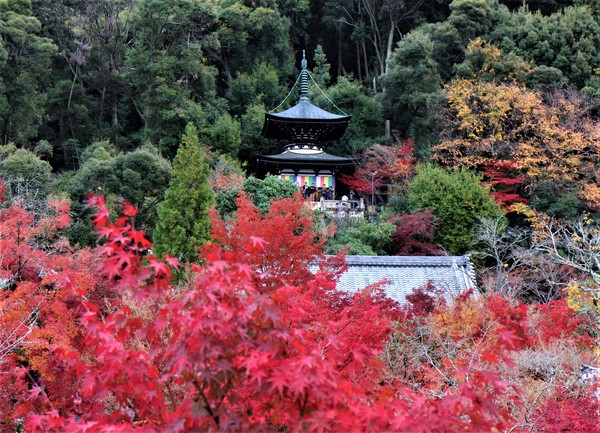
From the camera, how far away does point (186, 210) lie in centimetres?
1817

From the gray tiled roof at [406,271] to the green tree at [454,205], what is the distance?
465cm

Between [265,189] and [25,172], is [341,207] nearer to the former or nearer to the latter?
[265,189]

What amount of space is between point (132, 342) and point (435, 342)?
196 inches

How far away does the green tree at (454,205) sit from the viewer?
2169cm

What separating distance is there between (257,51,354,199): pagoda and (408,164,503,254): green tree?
531cm

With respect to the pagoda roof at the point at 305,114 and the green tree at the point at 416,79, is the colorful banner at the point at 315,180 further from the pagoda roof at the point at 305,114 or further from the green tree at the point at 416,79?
the green tree at the point at 416,79

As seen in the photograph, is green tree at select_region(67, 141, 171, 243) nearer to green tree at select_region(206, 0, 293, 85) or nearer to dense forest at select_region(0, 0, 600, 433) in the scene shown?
dense forest at select_region(0, 0, 600, 433)

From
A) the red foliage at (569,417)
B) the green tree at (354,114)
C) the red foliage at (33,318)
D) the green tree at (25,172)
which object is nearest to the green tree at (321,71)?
the green tree at (354,114)

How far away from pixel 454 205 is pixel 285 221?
1196 cm

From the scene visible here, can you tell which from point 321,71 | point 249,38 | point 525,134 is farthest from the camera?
point 321,71

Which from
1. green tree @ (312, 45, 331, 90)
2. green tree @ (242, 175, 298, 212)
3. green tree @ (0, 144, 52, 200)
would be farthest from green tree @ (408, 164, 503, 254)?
green tree @ (312, 45, 331, 90)

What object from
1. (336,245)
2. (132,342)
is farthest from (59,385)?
(336,245)

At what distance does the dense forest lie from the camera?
13.8 feet

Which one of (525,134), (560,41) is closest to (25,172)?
(525,134)
